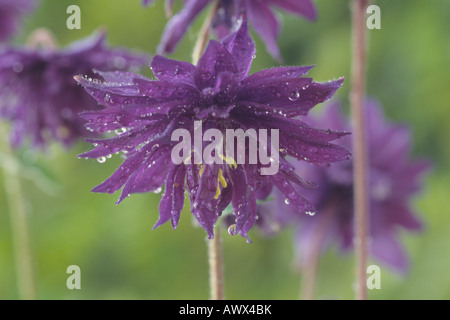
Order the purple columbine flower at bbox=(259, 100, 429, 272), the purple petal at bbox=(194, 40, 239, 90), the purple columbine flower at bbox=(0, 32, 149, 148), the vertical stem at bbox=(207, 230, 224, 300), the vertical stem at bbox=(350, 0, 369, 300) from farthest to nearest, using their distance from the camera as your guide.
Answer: the purple columbine flower at bbox=(259, 100, 429, 272)
the purple columbine flower at bbox=(0, 32, 149, 148)
the vertical stem at bbox=(350, 0, 369, 300)
the vertical stem at bbox=(207, 230, 224, 300)
the purple petal at bbox=(194, 40, 239, 90)

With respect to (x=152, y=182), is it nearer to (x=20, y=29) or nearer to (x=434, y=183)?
(x=20, y=29)

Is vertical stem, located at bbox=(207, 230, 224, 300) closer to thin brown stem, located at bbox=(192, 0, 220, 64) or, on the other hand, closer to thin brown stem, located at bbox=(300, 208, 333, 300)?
thin brown stem, located at bbox=(192, 0, 220, 64)

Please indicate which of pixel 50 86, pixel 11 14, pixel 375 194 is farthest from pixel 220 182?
pixel 11 14

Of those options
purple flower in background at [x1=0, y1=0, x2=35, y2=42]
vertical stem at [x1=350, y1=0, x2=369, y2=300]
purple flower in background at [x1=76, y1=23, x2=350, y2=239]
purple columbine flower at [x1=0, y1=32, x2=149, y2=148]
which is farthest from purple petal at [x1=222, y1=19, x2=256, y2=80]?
purple flower in background at [x1=0, y1=0, x2=35, y2=42]

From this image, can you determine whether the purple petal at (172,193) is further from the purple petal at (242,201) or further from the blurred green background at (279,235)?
the blurred green background at (279,235)

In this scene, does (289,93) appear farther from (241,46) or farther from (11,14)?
(11,14)
